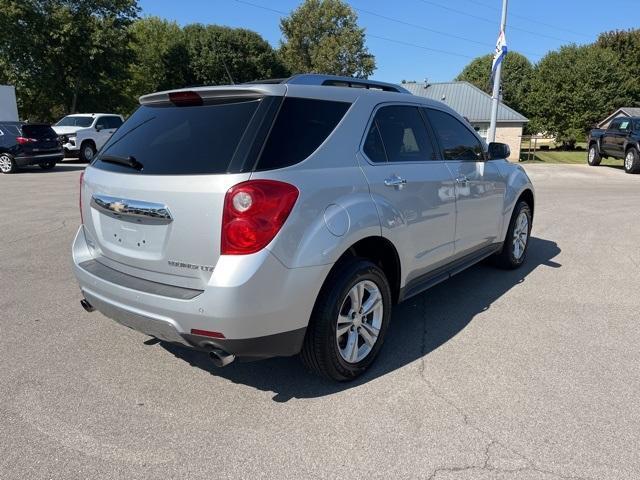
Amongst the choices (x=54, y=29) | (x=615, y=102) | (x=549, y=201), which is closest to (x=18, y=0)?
(x=54, y=29)

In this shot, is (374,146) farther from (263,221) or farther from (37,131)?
(37,131)

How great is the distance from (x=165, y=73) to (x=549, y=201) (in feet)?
136

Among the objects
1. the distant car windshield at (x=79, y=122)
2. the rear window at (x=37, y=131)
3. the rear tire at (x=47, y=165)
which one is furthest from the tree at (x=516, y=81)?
the rear window at (x=37, y=131)

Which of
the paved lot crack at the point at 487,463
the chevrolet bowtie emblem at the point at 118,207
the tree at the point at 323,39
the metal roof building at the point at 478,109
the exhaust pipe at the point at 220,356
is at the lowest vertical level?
the paved lot crack at the point at 487,463

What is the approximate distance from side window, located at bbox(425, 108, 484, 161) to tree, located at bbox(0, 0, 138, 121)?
103ft

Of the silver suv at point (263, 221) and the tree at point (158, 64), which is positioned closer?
the silver suv at point (263, 221)

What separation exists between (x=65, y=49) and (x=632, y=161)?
1215 inches

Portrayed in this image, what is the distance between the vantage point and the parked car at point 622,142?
19.0 m

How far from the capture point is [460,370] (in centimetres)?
337

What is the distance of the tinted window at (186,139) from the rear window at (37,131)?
52.4 ft

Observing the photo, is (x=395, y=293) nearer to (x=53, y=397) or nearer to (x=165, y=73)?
(x=53, y=397)

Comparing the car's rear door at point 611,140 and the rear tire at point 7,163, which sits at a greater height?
the car's rear door at point 611,140

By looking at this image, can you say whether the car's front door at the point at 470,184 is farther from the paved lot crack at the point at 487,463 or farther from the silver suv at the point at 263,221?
the paved lot crack at the point at 487,463

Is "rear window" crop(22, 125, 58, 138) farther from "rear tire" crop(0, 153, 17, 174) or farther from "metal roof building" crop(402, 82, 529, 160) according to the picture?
"metal roof building" crop(402, 82, 529, 160)
